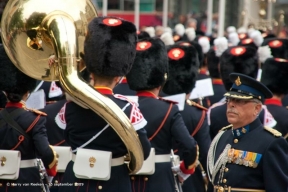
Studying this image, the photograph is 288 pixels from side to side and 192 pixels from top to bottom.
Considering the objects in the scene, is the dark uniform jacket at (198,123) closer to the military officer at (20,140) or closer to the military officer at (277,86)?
the military officer at (277,86)

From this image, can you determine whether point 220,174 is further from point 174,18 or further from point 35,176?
point 174,18

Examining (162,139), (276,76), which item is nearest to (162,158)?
(162,139)

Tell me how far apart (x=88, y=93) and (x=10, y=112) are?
4.56 feet

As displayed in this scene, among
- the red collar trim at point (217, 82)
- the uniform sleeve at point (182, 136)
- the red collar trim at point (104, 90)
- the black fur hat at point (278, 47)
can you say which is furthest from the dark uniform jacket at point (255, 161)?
the black fur hat at point (278, 47)

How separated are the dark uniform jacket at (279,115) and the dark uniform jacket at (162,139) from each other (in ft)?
3.21

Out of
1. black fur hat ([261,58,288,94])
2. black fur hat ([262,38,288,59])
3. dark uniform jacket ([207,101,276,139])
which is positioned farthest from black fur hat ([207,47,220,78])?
dark uniform jacket ([207,101,276,139])

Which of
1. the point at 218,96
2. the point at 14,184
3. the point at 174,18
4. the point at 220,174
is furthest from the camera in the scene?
the point at 174,18

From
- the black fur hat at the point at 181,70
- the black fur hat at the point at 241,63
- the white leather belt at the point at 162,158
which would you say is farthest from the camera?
the black fur hat at the point at 241,63

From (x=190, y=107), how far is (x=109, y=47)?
211 centimetres

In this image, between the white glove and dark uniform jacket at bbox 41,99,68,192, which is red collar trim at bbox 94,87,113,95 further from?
dark uniform jacket at bbox 41,99,68,192

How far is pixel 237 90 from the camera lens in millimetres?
5402

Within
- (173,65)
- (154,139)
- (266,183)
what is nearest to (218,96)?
(173,65)

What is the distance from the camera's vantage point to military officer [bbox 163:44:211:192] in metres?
7.30

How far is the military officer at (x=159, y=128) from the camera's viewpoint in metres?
6.33
